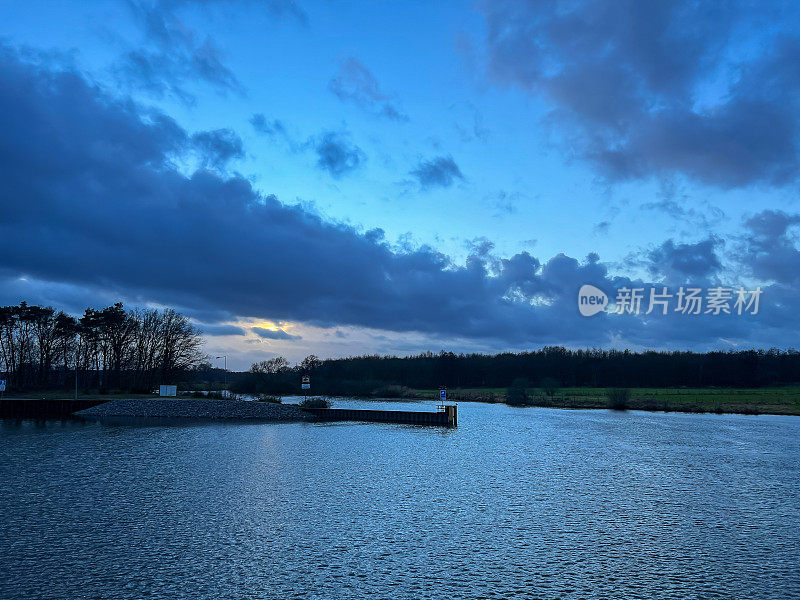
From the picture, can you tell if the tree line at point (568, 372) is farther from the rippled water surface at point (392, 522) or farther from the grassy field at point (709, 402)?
the rippled water surface at point (392, 522)

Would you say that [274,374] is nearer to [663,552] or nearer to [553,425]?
[553,425]

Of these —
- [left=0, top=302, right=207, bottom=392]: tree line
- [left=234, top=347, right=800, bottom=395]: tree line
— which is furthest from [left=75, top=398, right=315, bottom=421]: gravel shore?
[left=234, top=347, right=800, bottom=395]: tree line

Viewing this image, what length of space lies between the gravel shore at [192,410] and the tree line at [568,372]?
65.8 meters

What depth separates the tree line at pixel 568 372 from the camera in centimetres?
14350

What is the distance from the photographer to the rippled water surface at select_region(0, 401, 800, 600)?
14.6 metres

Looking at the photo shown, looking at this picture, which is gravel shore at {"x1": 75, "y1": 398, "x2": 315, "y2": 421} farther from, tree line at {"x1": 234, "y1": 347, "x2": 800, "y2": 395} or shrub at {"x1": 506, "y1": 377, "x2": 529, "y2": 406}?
tree line at {"x1": 234, "y1": 347, "x2": 800, "y2": 395}

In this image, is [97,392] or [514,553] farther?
[97,392]

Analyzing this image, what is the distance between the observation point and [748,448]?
44.6 meters

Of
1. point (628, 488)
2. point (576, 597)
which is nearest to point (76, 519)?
point (576, 597)

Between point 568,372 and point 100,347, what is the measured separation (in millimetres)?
127424

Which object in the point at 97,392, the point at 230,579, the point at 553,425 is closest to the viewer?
the point at 230,579

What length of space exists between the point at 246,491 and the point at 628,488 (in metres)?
18.7

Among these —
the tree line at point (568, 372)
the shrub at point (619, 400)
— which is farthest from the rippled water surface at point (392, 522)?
the tree line at point (568, 372)

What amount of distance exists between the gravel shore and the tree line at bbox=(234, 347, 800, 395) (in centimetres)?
6580
